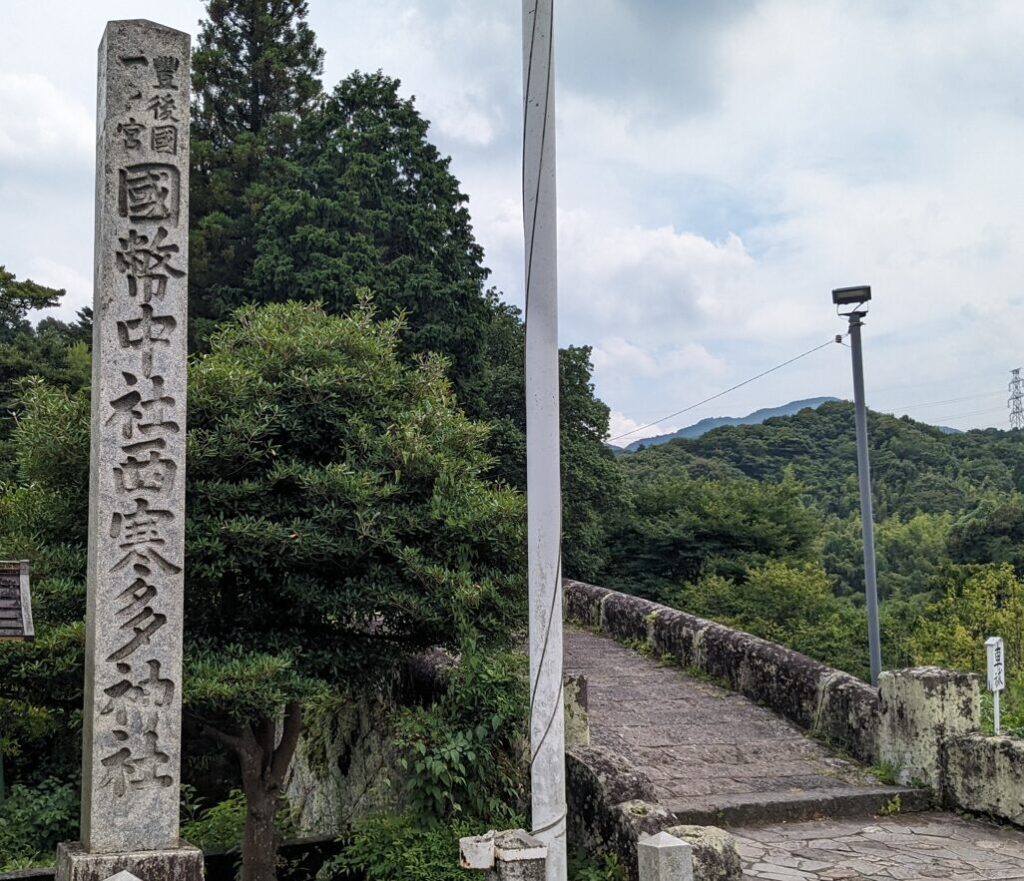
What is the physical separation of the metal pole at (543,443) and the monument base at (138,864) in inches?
71.4

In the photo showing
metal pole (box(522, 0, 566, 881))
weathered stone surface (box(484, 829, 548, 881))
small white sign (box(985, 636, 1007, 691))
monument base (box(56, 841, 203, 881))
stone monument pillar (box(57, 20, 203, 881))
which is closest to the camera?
weathered stone surface (box(484, 829, 548, 881))

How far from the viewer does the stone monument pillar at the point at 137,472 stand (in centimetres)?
535

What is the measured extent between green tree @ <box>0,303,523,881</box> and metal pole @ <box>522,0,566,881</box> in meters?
1.66

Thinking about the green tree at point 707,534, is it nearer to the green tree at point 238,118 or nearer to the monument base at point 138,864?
the green tree at point 238,118

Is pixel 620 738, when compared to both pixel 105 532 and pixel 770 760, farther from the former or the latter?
pixel 105 532

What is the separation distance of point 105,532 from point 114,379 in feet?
2.65

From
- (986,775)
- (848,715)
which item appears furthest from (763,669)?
(986,775)

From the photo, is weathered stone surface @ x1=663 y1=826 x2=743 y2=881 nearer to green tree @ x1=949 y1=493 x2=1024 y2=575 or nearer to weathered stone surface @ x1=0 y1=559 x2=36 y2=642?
weathered stone surface @ x1=0 y1=559 x2=36 y2=642

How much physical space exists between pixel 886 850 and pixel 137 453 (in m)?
5.68

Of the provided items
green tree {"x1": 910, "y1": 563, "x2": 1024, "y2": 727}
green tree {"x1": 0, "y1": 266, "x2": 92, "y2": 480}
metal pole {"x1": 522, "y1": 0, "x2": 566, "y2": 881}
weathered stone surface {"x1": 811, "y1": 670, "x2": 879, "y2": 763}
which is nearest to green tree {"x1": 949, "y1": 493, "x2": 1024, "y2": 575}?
green tree {"x1": 910, "y1": 563, "x2": 1024, "y2": 727}

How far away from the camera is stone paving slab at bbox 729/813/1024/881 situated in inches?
266

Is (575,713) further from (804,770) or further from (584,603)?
(584,603)

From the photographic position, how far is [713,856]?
5.75m

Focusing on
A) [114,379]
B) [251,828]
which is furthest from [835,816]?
[114,379]
